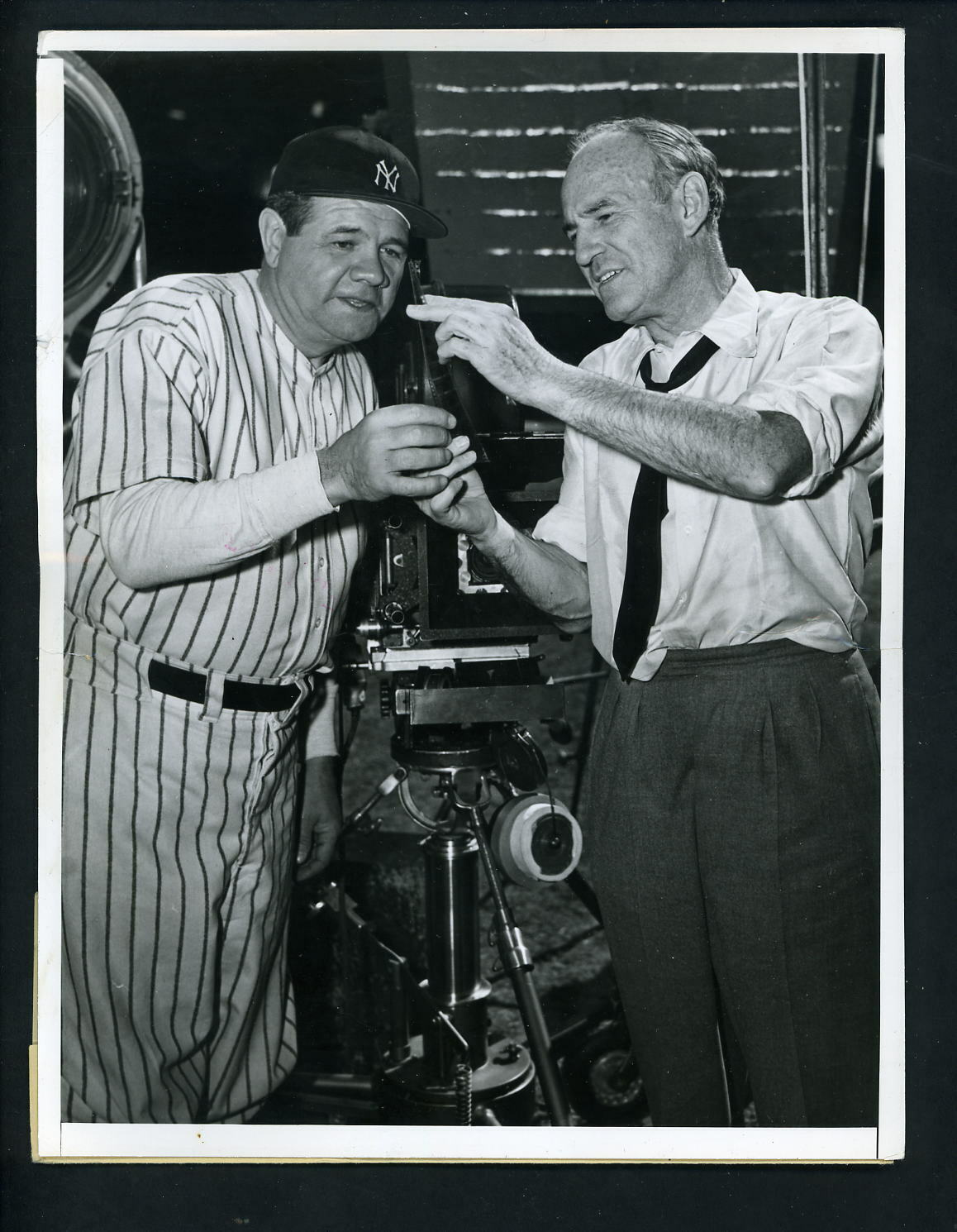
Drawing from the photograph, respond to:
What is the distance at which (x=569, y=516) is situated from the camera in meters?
1.76

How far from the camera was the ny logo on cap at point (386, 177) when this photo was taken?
1640 millimetres

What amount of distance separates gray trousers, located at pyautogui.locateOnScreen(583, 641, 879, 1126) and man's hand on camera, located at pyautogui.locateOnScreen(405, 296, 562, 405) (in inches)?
19.5

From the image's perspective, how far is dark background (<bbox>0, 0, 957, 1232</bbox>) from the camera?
1.63m

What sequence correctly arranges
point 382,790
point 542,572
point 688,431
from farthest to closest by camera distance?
point 382,790
point 542,572
point 688,431

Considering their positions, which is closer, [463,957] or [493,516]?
[493,516]

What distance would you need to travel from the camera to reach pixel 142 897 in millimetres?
1676

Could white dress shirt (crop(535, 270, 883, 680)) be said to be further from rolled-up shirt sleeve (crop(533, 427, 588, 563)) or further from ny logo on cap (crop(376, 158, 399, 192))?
ny logo on cap (crop(376, 158, 399, 192))

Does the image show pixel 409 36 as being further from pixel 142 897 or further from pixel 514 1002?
pixel 514 1002

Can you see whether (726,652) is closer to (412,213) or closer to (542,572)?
(542,572)

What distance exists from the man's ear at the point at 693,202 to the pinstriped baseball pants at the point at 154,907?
1.07 meters

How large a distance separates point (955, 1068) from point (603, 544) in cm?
104

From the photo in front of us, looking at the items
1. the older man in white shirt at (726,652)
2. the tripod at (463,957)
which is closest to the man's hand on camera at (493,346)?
the older man in white shirt at (726,652)

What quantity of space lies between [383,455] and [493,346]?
25cm
